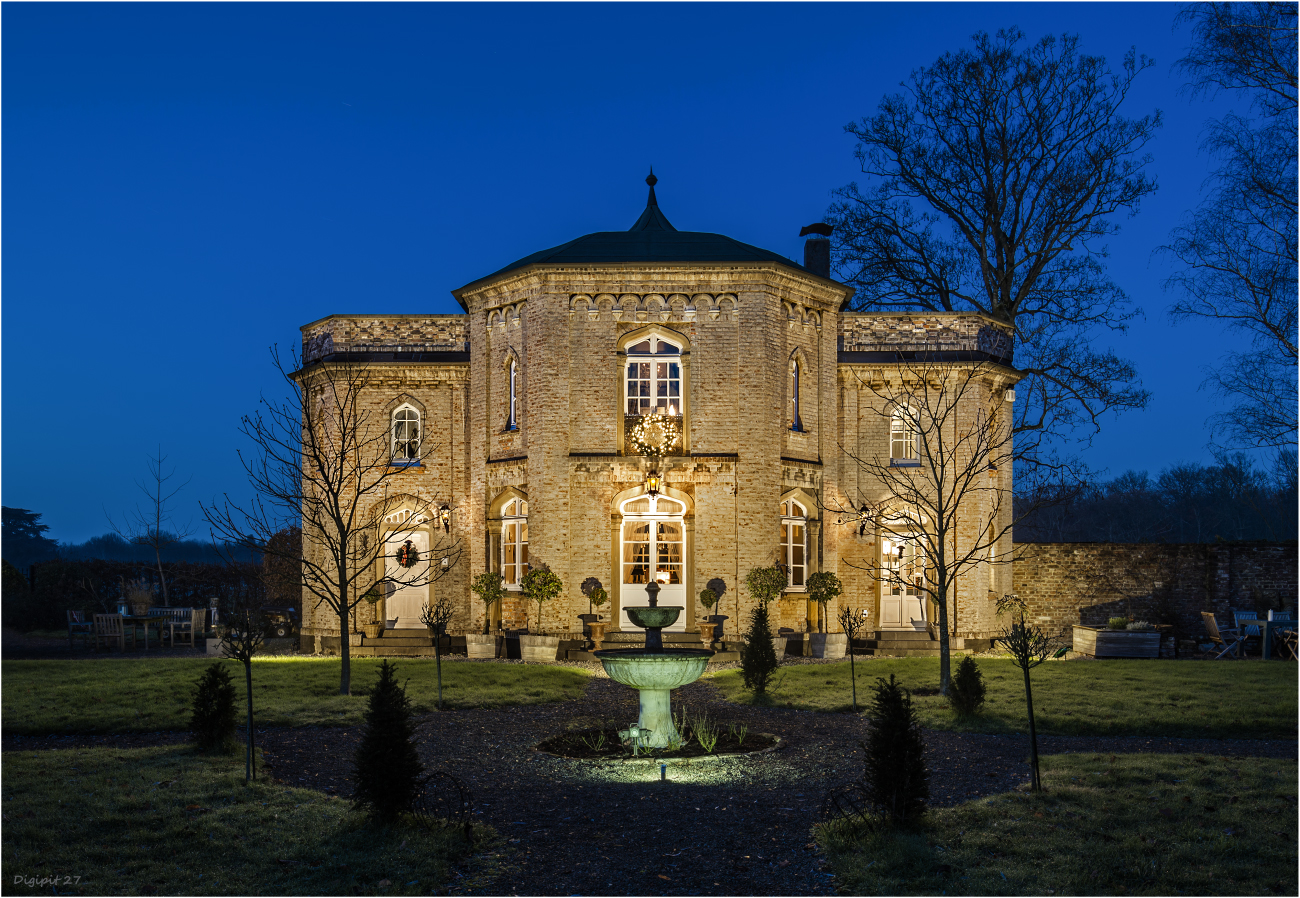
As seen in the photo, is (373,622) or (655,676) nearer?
(655,676)

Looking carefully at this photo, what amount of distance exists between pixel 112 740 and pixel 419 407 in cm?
1243

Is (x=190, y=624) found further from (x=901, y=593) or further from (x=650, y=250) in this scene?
(x=901, y=593)

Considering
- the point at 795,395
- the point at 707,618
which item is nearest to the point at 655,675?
the point at 707,618

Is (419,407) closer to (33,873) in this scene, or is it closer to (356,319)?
(356,319)

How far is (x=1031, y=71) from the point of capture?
26344 millimetres

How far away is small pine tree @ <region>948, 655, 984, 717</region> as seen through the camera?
12305 millimetres

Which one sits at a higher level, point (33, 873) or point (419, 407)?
point (419, 407)

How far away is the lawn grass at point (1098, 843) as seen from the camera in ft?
20.0

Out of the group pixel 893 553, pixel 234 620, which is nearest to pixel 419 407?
pixel 893 553

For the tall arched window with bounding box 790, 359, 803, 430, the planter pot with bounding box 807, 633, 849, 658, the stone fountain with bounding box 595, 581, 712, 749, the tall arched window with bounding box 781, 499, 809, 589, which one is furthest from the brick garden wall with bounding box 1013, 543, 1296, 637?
the stone fountain with bounding box 595, 581, 712, 749

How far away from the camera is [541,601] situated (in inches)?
776

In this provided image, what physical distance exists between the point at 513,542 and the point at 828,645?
720cm

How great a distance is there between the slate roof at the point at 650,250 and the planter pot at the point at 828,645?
7.89 m

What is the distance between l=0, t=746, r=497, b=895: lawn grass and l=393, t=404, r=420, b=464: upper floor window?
47.6ft
